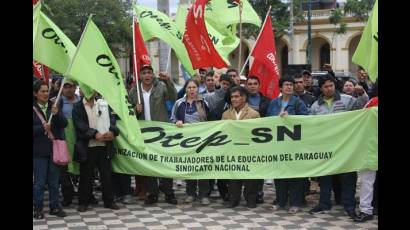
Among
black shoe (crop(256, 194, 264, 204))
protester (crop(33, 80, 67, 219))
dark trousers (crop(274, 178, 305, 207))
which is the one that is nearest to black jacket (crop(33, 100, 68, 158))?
protester (crop(33, 80, 67, 219))

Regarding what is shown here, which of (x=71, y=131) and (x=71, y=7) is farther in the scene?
(x=71, y=7)

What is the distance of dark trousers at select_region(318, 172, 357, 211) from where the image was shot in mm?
7434

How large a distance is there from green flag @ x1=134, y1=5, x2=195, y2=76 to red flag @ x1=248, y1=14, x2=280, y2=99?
1233 millimetres

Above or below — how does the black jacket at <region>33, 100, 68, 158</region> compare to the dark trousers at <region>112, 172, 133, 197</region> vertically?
above

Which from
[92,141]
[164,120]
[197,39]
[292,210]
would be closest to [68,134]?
[92,141]

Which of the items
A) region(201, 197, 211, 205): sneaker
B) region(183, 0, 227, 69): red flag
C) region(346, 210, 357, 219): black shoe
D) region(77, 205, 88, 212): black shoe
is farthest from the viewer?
region(183, 0, 227, 69): red flag

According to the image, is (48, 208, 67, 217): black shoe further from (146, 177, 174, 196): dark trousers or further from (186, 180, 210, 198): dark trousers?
(186, 180, 210, 198): dark trousers

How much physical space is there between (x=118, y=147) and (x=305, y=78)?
3781mm

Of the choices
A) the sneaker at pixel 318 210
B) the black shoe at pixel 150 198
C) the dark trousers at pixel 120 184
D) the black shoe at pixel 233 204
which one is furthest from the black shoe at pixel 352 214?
the dark trousers at pixel 120 184

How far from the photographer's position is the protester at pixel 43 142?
285 inches
